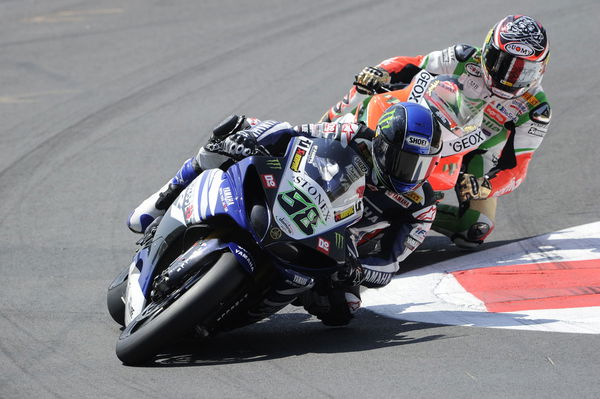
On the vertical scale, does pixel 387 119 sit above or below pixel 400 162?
above

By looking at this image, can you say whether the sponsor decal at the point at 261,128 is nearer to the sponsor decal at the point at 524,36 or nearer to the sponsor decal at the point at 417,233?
the sponsor decal at the point at 417,233

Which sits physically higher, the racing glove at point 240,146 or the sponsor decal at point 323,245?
the racing glove at point 240,146

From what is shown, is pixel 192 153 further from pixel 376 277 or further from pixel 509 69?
pixel 376 277

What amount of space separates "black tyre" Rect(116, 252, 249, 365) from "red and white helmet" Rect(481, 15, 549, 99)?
367 cm

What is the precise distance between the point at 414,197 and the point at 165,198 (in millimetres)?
1804

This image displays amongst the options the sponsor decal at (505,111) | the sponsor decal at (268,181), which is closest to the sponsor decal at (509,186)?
the sponsor decal at (505,111)

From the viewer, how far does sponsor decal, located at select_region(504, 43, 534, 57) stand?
7984mm

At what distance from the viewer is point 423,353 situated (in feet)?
19.1

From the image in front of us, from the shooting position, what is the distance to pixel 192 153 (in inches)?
419

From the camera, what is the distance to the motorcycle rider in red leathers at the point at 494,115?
8.12 metres

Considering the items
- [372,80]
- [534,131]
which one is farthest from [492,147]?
[372,80]

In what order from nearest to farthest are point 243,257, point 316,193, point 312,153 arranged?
point 243,257 < point 316,193 < point 312,153

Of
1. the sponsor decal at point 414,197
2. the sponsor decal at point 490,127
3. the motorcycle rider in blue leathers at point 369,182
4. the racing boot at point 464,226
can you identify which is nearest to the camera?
the motorcycle rider in blue leathers at point 369,182

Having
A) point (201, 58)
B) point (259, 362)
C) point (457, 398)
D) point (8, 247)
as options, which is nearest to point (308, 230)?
point (259, 362)
